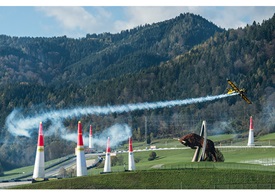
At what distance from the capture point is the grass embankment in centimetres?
7275

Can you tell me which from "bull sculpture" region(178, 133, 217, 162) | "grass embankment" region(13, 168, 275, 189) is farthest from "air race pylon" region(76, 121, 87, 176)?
"bull sculpture" region(178, 133, 217, 162)

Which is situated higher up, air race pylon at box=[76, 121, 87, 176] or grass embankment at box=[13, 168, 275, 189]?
air race pylon at box=[76, 121, 87, 176]

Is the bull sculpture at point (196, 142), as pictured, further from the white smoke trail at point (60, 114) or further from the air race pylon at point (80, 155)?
the white smoke trail at point (60, 114)

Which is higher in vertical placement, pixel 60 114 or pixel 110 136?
pixel 60 114

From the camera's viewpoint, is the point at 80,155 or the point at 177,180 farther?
the point at 177,180

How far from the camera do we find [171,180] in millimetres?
74312

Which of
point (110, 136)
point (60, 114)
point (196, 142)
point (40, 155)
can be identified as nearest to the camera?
point (40, 155)

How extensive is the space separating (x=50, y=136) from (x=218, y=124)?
38638 mm

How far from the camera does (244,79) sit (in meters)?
195

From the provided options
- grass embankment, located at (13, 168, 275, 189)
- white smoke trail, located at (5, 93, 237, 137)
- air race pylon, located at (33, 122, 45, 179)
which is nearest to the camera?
air race pylon, located at (33, 122, 45, 179)

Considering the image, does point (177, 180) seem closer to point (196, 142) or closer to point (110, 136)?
point (196, 142)

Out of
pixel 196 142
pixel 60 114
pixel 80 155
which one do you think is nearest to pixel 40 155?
pixel 80 155

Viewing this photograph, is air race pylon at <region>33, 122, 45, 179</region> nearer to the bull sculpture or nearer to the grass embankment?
the grass embankment

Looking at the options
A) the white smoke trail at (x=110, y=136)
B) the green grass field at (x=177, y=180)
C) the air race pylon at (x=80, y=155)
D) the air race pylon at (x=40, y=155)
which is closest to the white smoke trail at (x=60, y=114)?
the white smoke trail at (x=110, y=136)
